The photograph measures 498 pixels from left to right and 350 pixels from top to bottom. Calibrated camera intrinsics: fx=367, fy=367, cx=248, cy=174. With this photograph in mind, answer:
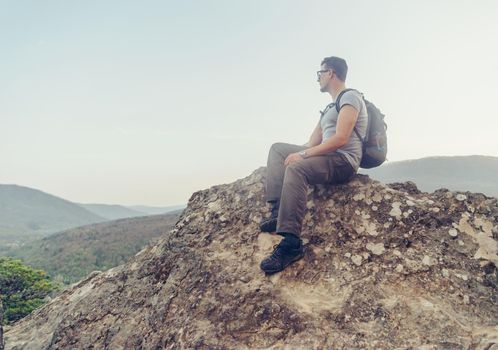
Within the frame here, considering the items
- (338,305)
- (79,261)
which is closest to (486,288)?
(338,305)

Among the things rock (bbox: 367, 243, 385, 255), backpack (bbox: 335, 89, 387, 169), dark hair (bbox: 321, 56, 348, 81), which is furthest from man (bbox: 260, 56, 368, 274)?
rock (bbox: 367, 243, 385, 255)

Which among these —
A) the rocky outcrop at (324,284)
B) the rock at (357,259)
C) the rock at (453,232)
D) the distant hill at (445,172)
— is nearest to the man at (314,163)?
the rocky outcrop at (324,284)

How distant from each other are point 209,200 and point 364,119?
2.91 m

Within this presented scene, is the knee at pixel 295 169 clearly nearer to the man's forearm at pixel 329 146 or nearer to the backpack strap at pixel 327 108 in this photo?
the man's forearm at pixel 329 146

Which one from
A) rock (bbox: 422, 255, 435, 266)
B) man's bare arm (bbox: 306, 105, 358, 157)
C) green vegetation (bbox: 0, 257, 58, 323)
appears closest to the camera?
rock (bbox: 422, 255, 435, 266)

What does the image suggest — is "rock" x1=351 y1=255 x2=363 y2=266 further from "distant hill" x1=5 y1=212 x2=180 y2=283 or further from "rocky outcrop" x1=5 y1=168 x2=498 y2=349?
"distant hill" x1=5 y1=212 x2=180 y2=283

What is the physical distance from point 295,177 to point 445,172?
5856 inches

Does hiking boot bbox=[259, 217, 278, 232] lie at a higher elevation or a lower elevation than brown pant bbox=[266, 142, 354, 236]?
lower

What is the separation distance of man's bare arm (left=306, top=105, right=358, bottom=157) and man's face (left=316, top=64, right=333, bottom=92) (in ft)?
1.90

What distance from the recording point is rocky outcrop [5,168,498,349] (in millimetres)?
3709

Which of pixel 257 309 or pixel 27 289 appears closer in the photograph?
pixel 257 309

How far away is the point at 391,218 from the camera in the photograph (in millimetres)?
4699

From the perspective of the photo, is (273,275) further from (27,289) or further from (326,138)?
(27,289)

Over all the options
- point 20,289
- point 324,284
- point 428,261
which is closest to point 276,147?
point 324,284
